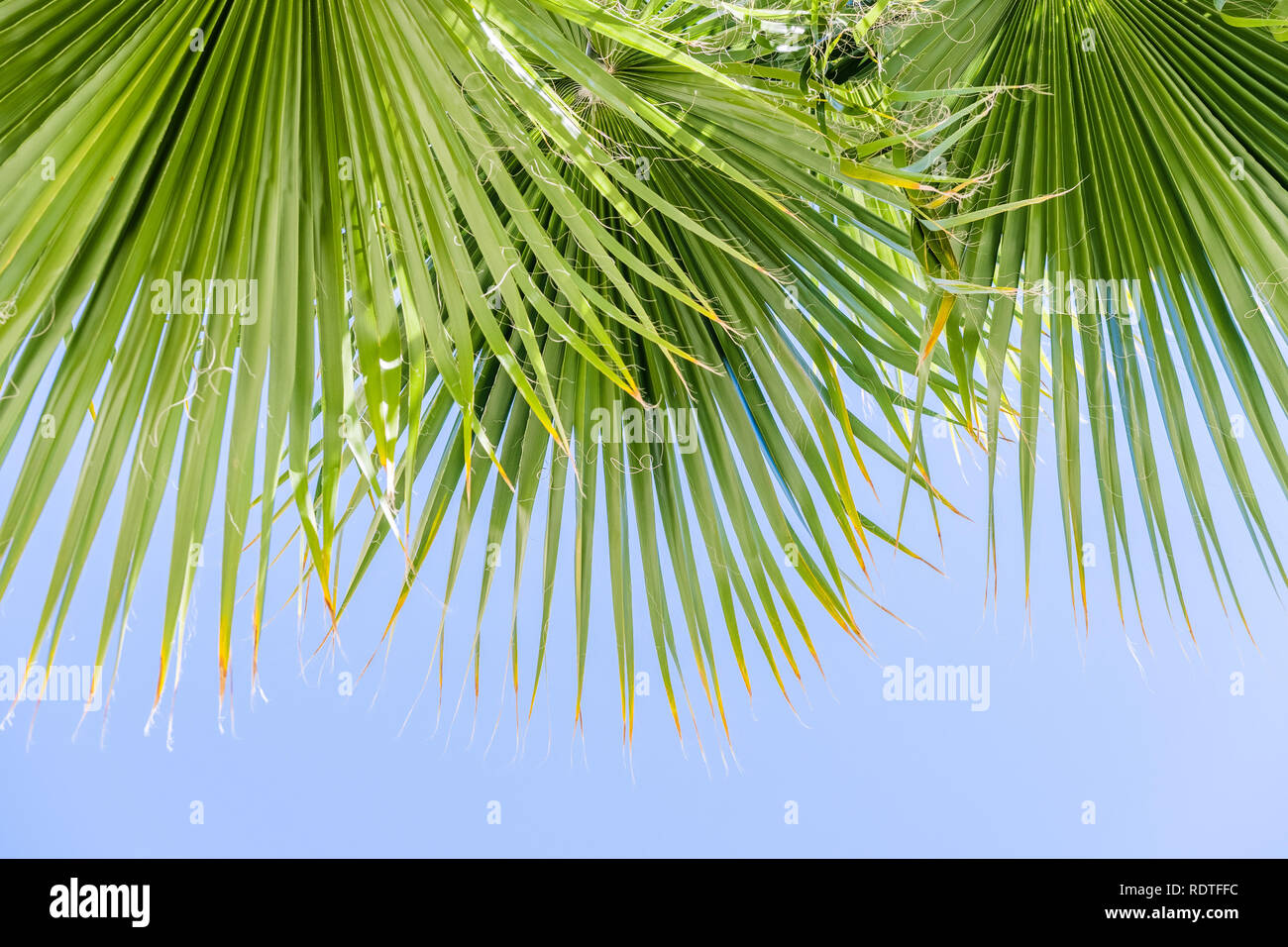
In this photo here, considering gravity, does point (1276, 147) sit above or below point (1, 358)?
above

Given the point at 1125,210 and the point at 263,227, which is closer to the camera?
the point at 263,227

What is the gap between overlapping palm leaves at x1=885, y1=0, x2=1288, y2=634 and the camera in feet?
2.64

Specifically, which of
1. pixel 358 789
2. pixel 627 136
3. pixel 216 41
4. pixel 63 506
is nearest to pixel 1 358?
pixel 216 41

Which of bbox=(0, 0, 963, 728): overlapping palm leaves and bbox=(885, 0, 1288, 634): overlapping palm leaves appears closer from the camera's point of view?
bbox=(0, 0, 963, 728): overlapping palm leaves

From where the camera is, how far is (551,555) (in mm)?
1020

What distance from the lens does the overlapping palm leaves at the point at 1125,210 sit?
31.6 inches

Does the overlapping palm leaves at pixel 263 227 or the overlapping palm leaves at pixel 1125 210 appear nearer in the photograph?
the overlapping palm leaves at pixel 263 227

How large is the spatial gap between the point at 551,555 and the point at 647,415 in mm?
209

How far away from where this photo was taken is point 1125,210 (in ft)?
2.80
